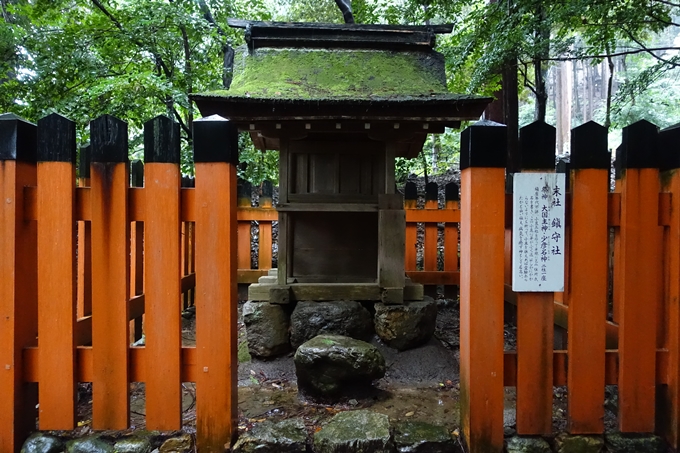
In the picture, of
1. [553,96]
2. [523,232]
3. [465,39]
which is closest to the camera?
[523,232]

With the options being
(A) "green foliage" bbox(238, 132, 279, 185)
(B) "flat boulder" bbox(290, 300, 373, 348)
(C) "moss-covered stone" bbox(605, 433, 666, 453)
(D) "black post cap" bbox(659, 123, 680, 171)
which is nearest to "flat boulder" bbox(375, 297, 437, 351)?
(B) "flat boulder" bbox(290, 300, 373, 348)

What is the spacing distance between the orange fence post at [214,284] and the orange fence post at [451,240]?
5139mm

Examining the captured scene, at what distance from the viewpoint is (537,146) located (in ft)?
7.43

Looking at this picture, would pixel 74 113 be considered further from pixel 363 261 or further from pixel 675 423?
pixel 675 423

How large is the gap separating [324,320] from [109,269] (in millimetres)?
2768

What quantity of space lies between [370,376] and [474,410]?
1.43m

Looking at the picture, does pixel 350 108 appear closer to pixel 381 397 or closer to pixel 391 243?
pixel 391 243

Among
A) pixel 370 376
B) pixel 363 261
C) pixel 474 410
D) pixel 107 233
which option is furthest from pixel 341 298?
pixel 107 233

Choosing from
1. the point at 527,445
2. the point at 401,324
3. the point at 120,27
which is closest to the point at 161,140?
the point at 527,445

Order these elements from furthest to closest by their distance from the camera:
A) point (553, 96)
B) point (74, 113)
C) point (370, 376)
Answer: point (553, 96) → point (74, 113) → point (370, 376)

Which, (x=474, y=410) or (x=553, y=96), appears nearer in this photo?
(x=474, y=410)

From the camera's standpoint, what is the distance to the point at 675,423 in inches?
88.5

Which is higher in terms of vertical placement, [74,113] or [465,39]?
[465,39]

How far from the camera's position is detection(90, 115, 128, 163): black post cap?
7.27ft
